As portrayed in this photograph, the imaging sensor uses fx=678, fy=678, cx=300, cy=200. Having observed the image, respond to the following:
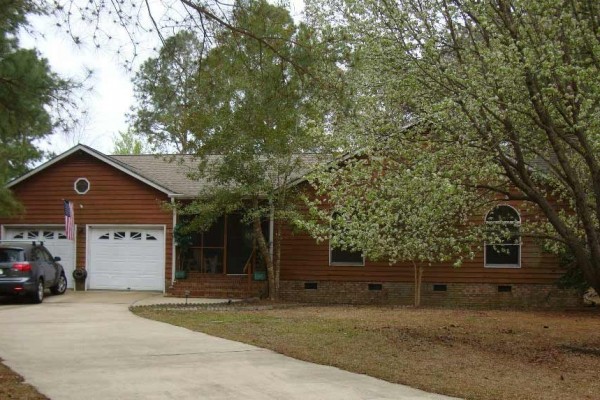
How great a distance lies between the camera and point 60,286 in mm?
19438

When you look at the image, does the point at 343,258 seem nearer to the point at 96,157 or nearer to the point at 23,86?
the point at 96,157

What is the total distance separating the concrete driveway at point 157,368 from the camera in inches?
283

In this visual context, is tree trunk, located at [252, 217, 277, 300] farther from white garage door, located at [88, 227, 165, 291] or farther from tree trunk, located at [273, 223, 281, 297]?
white garage door, located at [88, 227, 165, 291]

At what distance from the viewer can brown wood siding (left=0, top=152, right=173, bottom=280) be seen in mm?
20750

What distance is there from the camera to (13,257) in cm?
1661

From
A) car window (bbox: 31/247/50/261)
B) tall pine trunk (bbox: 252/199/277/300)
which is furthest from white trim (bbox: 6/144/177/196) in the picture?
car window (bbox: 31/247/50/261)

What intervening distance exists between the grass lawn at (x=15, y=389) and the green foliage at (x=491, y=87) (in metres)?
5.56

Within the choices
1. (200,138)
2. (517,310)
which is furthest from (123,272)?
(517,310)

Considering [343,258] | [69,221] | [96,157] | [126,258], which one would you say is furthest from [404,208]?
[96,157]

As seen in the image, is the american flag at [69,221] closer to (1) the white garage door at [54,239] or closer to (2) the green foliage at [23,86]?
(1) the white garage door at [54,239]

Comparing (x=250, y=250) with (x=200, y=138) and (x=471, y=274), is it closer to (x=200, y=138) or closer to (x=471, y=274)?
(x=200, y=138)

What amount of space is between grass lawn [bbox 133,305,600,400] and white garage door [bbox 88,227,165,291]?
4.75m

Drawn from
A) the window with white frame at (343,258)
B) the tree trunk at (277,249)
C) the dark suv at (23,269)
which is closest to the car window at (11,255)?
the dark suv at (23,269)

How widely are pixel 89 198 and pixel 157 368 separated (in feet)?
44.9
